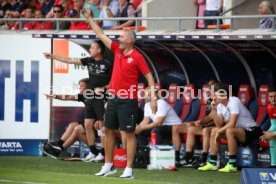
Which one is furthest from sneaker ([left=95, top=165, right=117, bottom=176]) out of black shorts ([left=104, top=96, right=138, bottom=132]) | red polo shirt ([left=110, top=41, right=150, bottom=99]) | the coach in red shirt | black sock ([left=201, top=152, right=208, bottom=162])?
black sock ([left=201, top=152, right=208, bottom=162])

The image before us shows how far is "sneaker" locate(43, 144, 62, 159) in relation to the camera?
68.8 feet

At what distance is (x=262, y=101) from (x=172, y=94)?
2.09 m

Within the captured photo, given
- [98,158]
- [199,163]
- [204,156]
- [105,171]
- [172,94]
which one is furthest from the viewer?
[172,94]

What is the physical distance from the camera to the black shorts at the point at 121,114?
53.5 ft

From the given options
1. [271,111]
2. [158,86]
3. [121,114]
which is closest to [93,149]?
[158,86]

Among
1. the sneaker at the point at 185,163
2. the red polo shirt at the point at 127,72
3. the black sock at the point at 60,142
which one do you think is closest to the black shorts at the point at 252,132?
the sneaker at the point at 185,163

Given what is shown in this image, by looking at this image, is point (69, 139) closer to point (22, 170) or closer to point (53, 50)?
point (53, 50)

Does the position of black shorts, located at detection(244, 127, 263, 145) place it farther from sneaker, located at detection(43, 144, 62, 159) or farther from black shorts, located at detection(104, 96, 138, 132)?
sneaker, located at detection(43, 144, 62, 159)

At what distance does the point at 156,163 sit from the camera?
18.8 m

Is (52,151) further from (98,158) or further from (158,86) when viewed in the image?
(158,86)

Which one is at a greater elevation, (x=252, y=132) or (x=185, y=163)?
(x=252, y=132)

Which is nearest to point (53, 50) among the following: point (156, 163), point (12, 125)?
point (12, 125)

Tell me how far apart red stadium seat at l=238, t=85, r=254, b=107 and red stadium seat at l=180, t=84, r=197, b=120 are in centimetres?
108

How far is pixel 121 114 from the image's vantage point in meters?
16.4
